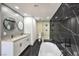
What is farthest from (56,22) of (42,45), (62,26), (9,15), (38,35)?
(9,15)

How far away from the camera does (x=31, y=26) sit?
190 centimetres

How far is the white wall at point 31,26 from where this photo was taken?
183 centimetres

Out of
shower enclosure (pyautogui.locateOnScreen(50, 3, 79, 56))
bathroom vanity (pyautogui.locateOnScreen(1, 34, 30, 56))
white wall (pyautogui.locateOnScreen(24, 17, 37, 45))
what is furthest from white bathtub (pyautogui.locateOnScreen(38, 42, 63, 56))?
bathroom vanity (pyautogui.locateOnScreen(1, 34, 30, 56))

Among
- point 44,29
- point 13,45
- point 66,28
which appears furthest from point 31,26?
point 66,28

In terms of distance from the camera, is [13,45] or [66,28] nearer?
[66,28]

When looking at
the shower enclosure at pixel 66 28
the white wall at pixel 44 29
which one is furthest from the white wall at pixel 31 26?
the shower enclosure at pixel 66 28

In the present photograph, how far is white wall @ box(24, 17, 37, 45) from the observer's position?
5.99 ft

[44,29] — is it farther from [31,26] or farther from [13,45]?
[13,45]

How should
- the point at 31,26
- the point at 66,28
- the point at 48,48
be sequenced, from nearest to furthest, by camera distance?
the point at 66,28 → the point at 48,48 → the point at 31,26

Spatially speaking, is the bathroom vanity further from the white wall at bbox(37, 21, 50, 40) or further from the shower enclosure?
the shower enclosure

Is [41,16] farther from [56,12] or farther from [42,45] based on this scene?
[42,45]

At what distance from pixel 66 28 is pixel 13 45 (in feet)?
3.91

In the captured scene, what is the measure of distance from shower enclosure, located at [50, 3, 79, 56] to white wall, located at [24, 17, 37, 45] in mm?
406

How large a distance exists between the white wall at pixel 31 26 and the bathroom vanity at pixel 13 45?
13cm
